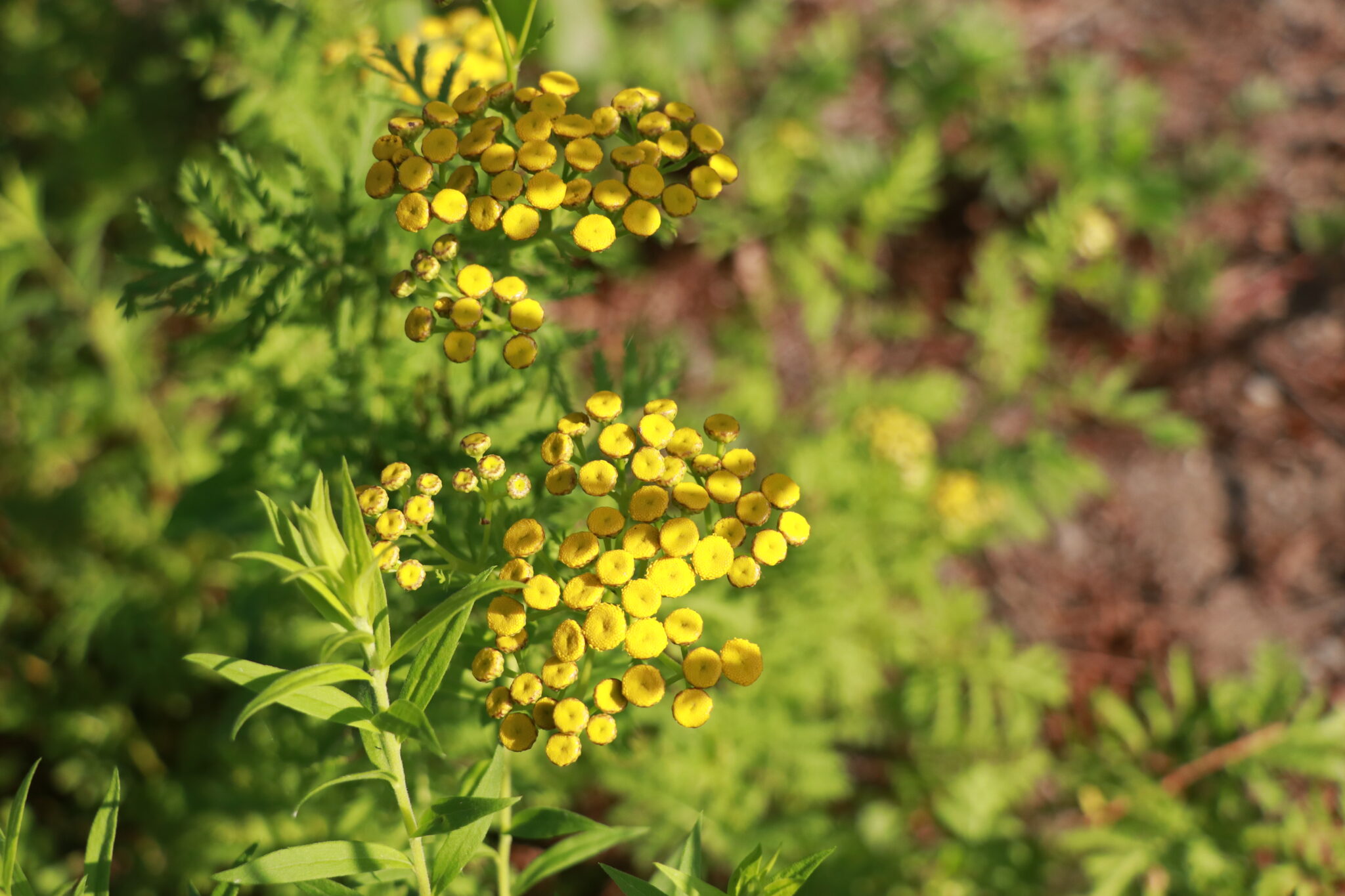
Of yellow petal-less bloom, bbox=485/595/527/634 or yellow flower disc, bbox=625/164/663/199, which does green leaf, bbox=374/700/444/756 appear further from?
yellow flower disc, bbox=625/164/663/199

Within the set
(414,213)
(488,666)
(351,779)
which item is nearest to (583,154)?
(414,213)


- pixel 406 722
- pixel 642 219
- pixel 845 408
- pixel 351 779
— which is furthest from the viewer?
pixel 845 408

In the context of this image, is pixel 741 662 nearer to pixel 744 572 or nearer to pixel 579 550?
pixel 744 572

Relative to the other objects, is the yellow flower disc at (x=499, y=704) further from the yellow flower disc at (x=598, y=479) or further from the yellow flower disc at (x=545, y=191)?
the yellow flower disc at (x=545, y=191)

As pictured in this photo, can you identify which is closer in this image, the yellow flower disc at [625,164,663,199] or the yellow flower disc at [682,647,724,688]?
the yellow flower disc at [682,647,724,688]

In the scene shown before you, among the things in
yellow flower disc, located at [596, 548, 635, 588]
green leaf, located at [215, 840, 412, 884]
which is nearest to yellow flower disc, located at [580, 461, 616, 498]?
yellow flower disc, located at [596, 548, 635, 588]

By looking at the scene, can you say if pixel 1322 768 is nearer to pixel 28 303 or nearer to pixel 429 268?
pixel 429 268

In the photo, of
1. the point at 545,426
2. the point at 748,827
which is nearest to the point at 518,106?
the point at 545,426
